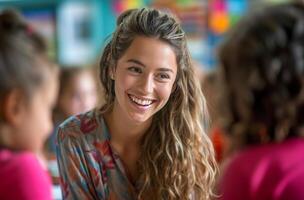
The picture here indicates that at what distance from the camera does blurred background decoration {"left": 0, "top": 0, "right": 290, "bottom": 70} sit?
3.33 m

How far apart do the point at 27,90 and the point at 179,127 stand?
248mm

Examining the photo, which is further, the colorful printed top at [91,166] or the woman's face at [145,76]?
the colorful printed top at [91,166]

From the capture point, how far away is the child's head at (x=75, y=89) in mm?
1949

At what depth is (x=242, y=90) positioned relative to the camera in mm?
722

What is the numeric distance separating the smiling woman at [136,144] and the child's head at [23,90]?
80 mm

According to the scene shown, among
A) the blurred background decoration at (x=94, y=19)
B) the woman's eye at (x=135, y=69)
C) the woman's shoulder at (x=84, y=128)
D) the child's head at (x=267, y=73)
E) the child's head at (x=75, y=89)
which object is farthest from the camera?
the blurred background decoration at (x=94, y=19)

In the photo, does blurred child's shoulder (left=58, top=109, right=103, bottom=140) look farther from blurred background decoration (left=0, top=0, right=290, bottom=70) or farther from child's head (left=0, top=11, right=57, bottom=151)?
blurred background decoration (left=0, top=0, right=290, bottom=70)

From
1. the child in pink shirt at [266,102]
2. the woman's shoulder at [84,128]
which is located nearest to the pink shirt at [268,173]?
the child in pink shirt at [266,102]

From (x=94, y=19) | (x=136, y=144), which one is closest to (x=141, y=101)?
(x=136, y=144)

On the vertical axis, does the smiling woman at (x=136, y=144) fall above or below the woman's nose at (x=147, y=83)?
below

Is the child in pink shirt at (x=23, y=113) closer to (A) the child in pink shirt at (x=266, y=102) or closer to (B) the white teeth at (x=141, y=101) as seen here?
(B) the white teeth at (x=141, y=101)

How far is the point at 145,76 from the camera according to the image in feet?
2.61

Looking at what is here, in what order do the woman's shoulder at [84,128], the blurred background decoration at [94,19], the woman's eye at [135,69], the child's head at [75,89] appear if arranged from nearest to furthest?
the woman's eye at [135,69], the woman's shoulder at [84,128], the child's head at [75,89], the blurred background decoration at [94,19]

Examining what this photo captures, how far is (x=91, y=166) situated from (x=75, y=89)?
3.90 feet
